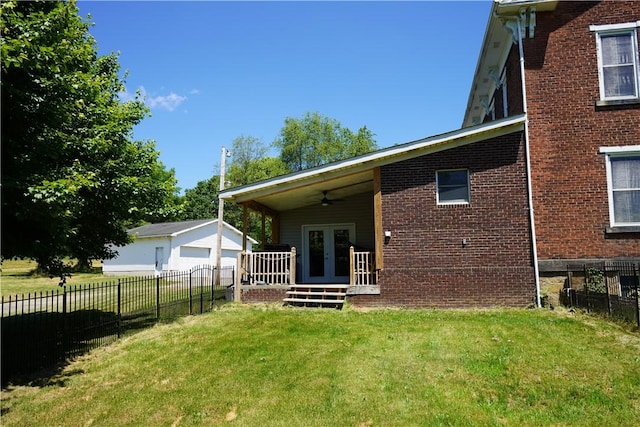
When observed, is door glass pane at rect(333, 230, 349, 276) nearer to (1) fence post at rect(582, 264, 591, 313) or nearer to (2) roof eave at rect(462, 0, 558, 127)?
(2) roof eave at rect(462, 0, 558, 127)

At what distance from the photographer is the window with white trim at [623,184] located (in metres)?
9.97

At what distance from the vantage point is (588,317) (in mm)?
8672

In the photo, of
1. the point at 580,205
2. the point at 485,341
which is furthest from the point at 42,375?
the point at 580,205

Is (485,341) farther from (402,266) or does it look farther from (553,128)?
(553,128)

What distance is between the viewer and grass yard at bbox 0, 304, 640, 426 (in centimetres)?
496

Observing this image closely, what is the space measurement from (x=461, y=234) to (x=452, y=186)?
3.97 ft

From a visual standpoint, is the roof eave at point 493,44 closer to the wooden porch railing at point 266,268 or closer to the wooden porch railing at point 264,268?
the wooden porch railing at point 266,268

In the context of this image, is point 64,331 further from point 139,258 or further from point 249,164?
point 249,164

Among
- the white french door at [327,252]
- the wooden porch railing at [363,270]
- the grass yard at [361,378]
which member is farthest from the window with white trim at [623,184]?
the white french door at [327,252]

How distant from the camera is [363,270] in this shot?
11133 millimetres

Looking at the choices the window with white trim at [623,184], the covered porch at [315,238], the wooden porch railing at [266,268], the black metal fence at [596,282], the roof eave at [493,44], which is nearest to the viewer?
the black metal fence at [596,282]

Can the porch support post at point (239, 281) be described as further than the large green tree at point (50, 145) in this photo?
Yes

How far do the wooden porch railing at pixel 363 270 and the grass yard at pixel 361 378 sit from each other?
225 cm

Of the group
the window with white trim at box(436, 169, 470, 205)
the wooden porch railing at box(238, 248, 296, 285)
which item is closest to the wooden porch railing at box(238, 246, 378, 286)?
the wooden porch railing at box(238, 248, 296, 285)
